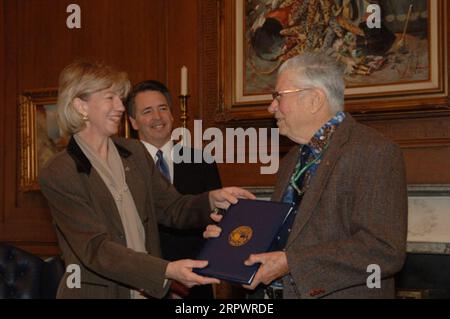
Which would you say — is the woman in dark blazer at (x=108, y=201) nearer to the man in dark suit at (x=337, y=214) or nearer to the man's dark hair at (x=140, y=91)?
the man in dark suit at (x=337, y=214)

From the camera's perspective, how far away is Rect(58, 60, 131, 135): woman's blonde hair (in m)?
3.01

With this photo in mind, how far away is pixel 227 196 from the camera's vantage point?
2992mm

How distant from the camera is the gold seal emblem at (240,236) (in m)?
2.65

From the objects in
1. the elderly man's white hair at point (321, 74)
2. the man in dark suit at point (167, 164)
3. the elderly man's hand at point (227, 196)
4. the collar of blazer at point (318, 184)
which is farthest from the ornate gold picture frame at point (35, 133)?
the collar of blazer at point (318, 184)

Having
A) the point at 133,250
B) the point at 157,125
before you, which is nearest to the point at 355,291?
the point at 133,250

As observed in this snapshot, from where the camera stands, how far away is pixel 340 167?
99.9 inches

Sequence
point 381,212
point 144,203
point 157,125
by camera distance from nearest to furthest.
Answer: point 381,212, point 144,203, point 157,125

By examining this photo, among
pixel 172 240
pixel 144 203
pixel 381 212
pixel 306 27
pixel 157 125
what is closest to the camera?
pixel 381 212

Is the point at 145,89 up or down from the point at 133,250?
up

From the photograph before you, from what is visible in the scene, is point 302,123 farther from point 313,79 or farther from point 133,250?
point 133,250

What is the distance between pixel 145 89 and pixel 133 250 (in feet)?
6.34

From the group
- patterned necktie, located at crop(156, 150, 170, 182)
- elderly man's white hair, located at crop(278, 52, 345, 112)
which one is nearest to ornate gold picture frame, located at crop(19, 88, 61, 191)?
patterned necktie, located at crop(156, 150, 170, 182)

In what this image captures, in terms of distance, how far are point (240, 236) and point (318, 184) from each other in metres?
0.38
